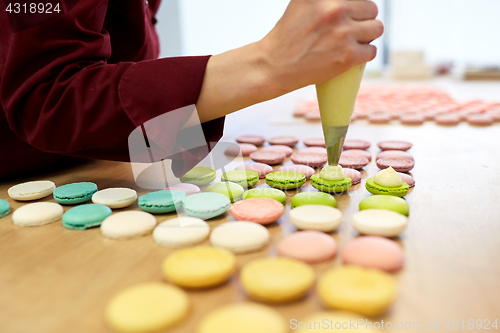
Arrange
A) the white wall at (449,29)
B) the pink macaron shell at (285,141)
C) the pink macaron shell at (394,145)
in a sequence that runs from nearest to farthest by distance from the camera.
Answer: the pink macaron shell at (394,145) < the pink macaron shell at (285,141) < the white wall at (449,29)

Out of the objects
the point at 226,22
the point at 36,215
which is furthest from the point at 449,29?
the point at 36,215

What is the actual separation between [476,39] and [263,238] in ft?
14.6

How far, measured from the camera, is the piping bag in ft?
2.33

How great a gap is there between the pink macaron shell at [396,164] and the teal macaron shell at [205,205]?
18.1 inches

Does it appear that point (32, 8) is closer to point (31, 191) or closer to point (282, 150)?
point (31, 191)

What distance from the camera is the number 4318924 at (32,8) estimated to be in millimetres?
687

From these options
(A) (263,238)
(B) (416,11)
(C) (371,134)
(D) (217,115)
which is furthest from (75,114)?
(B) (416,11)

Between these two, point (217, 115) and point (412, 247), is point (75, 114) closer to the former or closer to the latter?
point (217, 115)

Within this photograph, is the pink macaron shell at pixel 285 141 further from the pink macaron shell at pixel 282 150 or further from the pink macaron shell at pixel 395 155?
the pink macaron shell at pixel 395 155

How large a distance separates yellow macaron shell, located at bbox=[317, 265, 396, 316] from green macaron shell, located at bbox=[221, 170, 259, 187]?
0.43 meters

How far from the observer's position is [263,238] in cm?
59

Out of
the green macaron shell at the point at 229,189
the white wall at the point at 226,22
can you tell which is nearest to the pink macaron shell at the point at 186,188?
the green macaron shell at the point at 229,189

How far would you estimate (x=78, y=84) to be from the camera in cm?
72

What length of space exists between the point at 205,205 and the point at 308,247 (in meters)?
0.23
